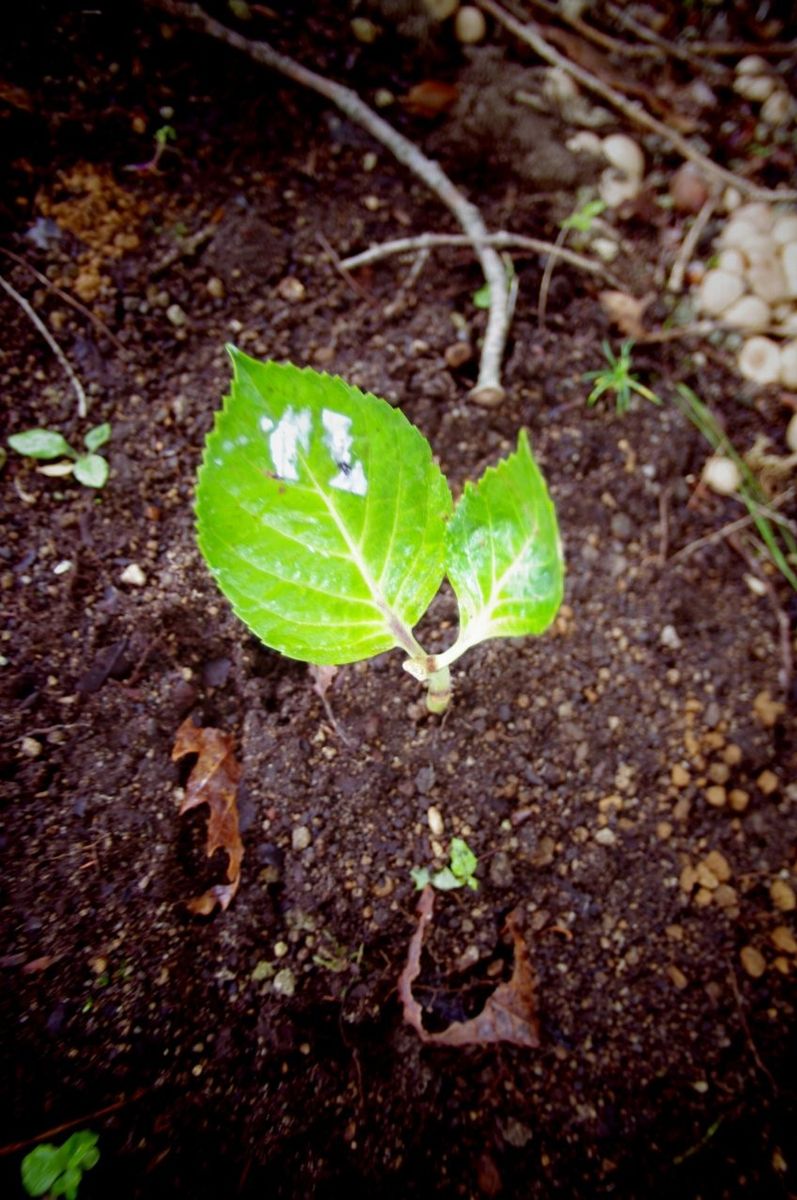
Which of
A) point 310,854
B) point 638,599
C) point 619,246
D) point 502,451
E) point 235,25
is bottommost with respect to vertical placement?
point 310,854

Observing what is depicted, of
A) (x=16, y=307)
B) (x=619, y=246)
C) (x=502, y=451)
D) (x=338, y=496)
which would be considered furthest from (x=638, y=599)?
(x=16, y=307)

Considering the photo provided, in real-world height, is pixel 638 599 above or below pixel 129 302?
below

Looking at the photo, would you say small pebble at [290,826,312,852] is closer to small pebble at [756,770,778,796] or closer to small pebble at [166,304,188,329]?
small pebble at [756,770,778,796]

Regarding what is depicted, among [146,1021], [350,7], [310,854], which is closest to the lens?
[146,1021]

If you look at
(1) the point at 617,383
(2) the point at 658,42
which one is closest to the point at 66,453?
(1) the point at 617,383

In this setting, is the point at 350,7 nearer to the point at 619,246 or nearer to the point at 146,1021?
the point at 619,246

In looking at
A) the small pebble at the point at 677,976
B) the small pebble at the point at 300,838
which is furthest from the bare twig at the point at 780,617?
the small pebble at the point at 300,838

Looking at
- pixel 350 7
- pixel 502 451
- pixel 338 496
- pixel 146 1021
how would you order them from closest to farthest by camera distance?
pixel 338 496 → pixel 146 1021 → pixel 502 451 → pixel 350 7
